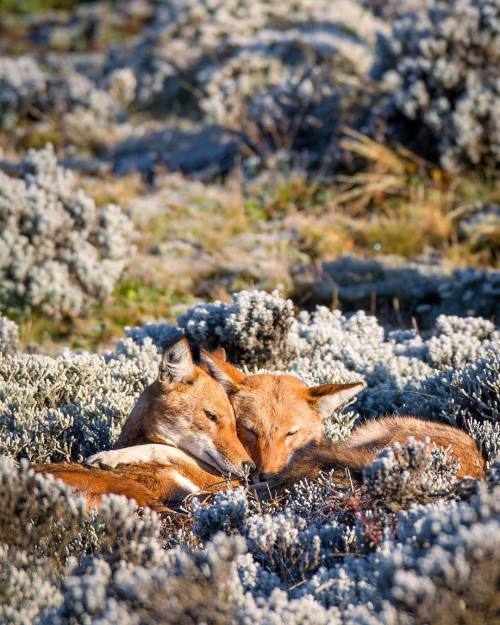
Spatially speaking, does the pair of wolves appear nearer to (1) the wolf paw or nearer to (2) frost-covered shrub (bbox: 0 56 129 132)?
(1) the wolf paw

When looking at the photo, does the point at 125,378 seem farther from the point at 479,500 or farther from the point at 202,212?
the point at 202,212

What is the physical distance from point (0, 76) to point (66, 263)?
9428 mm

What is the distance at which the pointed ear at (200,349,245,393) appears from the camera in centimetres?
578

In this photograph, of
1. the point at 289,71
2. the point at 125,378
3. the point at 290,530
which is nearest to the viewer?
the point at 290,530

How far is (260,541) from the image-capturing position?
4.21 meters

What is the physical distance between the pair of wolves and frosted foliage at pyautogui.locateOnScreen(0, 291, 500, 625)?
0.26m

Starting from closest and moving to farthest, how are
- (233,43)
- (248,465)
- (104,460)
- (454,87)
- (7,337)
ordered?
(104,460), (248,465), (7,337), (454,87), (233,43)

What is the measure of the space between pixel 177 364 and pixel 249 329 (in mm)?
2241

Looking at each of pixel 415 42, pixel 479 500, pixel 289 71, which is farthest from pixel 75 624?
pixel 289 71

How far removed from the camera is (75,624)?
3346mm

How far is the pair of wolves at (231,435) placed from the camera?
16.5 feet

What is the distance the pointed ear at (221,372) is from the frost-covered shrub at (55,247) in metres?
4.17

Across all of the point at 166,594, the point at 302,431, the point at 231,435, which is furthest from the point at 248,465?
the point at 166,594

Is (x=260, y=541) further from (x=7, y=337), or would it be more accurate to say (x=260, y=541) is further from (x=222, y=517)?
(x=7, y=337)
